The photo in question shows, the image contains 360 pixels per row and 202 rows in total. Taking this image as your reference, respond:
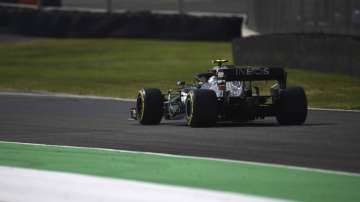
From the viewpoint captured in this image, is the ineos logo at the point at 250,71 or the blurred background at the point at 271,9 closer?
the ineos logo at the point at 250,71

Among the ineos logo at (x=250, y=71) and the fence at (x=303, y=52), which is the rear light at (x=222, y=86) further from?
the fence at (x=303, y=52)

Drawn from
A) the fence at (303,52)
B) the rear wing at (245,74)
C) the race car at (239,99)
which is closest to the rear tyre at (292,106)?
the race car at (239,99)

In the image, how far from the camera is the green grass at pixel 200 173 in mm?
8438

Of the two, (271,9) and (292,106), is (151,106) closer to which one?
(292,106)

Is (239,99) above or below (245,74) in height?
below

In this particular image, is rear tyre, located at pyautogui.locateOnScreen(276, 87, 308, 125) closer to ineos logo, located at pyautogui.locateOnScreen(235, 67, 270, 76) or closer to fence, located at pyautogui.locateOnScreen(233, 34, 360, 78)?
ineos logo, located at pyautogui.locateOnScreen(235, 67, 270, 76)

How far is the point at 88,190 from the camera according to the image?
8414 millimetres

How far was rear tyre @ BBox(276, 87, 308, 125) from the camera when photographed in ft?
50.5

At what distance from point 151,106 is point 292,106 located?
7.53 ft

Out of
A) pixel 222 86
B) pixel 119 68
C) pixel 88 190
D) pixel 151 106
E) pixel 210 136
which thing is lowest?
pixel 119 68

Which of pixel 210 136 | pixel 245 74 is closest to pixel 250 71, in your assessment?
pixel 245 74

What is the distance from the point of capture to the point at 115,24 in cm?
4081

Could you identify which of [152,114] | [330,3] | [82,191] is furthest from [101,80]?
[82,191]

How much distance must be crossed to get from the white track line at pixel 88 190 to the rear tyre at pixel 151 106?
734 centimetres
